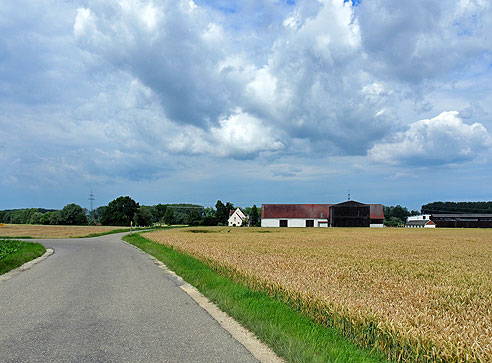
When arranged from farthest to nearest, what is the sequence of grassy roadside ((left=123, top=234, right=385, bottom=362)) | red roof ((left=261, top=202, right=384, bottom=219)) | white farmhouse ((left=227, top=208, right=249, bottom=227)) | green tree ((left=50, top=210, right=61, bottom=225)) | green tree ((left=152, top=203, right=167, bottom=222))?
green tree ((left=152, top=203, right=167, bottom=222))
white farmhouse ((left=227, top=208, right=249, bottom=227))
green tree ((left=50, top=210, right=61, bottom=225))
red roof ((left=261, top=202, right=384, bottom=219))
grassy roadside ((left=123, top=234, right=385, bottom=362))

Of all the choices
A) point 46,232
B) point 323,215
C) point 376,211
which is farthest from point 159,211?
point 46,232

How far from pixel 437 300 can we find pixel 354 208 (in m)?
95.8

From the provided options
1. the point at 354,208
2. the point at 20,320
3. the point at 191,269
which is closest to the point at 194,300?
the point at 20,320

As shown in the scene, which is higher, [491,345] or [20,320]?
[491,345]

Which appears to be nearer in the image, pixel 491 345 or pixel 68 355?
pixel 491 345

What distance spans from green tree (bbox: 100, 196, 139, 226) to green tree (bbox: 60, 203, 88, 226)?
34.1ft

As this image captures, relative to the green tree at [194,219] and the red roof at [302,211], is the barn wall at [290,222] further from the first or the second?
the green tree at [194,219]

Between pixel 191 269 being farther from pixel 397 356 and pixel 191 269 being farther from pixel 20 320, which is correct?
pixel 397 356

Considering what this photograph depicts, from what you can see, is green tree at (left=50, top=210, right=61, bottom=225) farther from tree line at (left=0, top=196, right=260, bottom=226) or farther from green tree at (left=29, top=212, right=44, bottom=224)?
green tree at (left=29, top=212, right=44, bottom=224)

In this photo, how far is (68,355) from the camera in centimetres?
536

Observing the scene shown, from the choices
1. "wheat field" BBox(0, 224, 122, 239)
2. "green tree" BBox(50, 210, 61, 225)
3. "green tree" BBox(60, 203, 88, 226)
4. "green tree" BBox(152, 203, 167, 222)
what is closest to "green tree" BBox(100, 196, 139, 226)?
"green tree" BBox(60, 203, 88, 226)

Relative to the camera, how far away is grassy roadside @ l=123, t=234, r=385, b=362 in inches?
208

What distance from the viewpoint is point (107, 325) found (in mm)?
6980

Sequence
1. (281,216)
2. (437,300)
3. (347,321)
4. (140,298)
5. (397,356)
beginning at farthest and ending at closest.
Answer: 1. (281,216)
2. (140,298)
3. (437,300)
4. (347,321)
5. (397,356)
